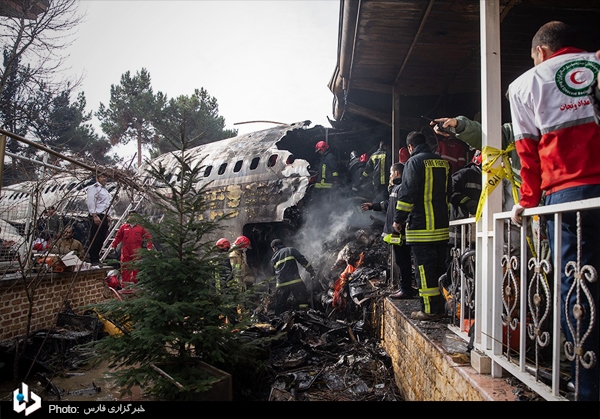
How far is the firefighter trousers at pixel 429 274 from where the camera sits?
3.94 m

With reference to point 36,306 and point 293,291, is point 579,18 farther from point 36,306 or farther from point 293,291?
point 36,306

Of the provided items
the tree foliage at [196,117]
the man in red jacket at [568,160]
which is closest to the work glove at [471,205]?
the man in red jacket at [568,160]

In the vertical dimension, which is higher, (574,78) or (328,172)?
(328,172)

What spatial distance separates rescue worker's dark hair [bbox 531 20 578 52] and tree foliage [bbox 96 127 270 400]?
10.7 feet

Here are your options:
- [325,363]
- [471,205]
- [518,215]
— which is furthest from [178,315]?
[471,205]

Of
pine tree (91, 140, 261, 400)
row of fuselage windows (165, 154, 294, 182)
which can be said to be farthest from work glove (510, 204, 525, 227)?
row of fuselage windows (165, 154, 294, 182)

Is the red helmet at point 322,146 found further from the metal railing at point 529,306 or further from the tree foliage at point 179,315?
the metal railing at point 529,306

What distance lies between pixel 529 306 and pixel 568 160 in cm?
89

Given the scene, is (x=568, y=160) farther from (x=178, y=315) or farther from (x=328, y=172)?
(x=328, y=172)

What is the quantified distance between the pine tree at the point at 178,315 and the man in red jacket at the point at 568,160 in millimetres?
2679

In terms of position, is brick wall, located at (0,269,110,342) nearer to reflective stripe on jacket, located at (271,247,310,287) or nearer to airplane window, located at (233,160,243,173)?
reflective stripe on jacket, located at (271,247,310,287)

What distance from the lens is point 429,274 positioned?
396 cm

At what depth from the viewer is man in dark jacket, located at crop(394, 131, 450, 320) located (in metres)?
3.97

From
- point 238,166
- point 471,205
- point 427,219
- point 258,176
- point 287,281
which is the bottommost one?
point 287,281
